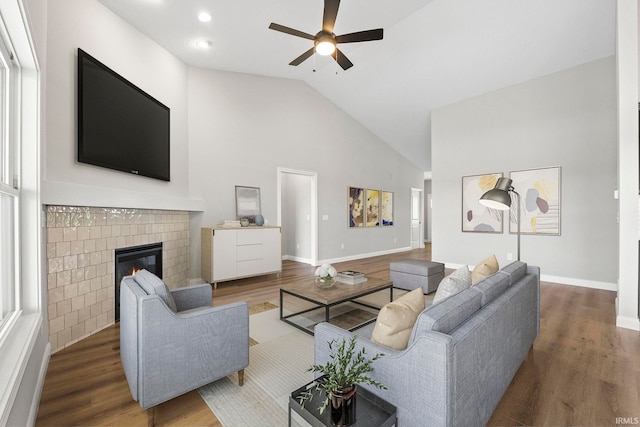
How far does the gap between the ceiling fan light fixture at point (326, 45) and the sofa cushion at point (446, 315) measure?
2.64m

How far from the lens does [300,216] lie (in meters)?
7.28

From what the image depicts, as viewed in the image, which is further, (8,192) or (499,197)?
(499,197)

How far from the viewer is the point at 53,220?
7.99ft

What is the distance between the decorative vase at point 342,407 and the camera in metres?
1.18

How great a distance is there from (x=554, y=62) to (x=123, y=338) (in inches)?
256

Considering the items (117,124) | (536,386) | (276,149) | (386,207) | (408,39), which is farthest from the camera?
Result: (386,207)

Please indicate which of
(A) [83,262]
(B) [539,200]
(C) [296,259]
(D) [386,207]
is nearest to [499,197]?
(B) [539,200]

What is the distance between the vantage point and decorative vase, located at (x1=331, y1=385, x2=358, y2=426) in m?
1.18

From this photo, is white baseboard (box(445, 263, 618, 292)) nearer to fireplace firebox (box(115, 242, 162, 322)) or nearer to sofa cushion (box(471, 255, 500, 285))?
sofa cushion (box(471, 255, 500, 285))

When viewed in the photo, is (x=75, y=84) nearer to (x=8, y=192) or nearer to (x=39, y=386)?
(x=8, y=192)

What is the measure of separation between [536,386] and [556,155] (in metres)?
4.34

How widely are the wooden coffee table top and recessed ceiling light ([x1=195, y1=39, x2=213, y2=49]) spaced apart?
346cm

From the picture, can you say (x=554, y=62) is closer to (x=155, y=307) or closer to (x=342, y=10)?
(x=342, y=10)

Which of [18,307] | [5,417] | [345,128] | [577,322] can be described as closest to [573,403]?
[577,322]
